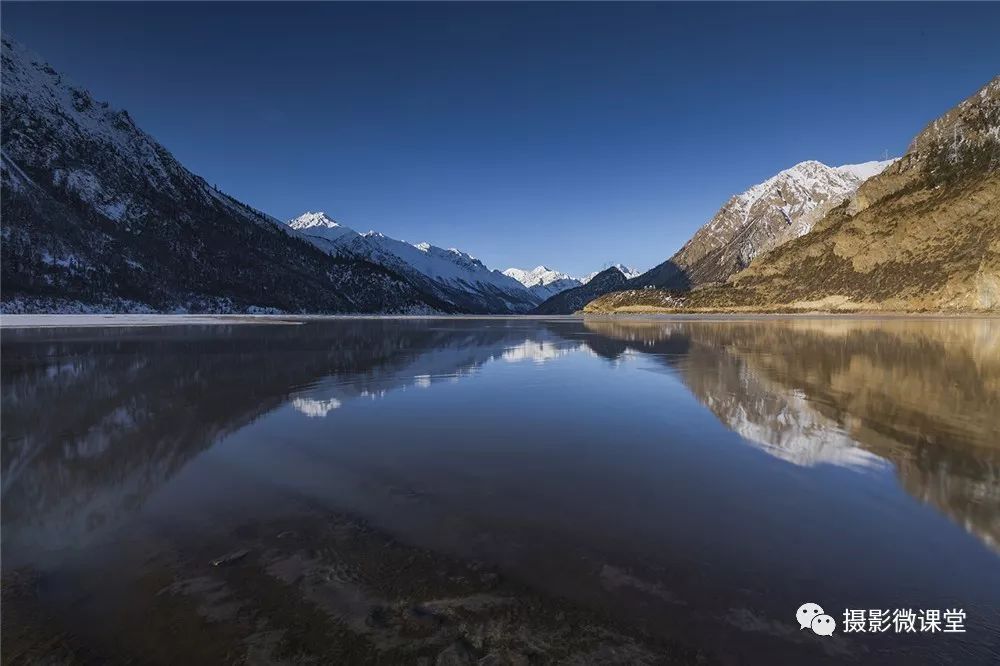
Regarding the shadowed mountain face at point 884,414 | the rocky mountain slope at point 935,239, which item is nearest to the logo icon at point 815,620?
the shadowed mountain face at point 884,414

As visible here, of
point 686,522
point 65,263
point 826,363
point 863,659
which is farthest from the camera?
point 65,263

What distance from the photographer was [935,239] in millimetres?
154000

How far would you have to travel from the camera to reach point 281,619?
5.67m

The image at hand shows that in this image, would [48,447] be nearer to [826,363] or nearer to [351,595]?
[351,595]

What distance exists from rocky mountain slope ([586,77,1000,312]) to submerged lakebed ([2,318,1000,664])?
490 feet

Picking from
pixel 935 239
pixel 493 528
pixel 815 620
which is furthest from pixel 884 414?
pixel 935 239

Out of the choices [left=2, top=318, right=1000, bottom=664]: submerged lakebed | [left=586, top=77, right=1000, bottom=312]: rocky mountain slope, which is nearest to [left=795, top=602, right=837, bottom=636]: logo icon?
[left=2, top=318, right=1000, bottom=664]: submerged lakebed

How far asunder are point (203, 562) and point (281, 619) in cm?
209

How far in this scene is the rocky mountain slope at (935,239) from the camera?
131500mm

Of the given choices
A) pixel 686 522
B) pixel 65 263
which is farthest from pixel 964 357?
pixel 65 263

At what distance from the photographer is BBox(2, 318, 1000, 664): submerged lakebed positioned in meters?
5.42

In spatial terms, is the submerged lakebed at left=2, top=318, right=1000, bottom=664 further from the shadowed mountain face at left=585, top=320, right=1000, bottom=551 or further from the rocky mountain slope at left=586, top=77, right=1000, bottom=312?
the rocky mountain slope at left=586, top=77, right=1000, bottom=312

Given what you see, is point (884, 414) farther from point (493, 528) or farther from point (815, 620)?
point (493, 528)

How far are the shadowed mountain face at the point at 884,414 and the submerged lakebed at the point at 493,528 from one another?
120mm
